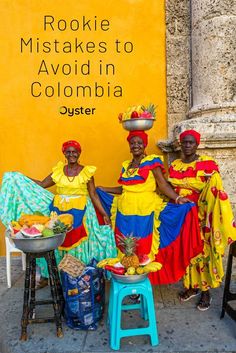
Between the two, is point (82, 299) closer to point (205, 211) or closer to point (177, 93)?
point (205, 211)

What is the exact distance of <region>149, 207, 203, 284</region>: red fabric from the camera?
3246 millimetres

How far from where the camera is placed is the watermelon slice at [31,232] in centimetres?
267

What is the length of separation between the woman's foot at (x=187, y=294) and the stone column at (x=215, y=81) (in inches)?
44.9

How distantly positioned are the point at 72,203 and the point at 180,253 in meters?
1.24

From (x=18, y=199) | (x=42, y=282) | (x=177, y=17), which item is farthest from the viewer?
(x=177, y=17)

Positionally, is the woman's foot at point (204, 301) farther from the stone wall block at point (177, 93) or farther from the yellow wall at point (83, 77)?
the stone wall block at point (177, 93)

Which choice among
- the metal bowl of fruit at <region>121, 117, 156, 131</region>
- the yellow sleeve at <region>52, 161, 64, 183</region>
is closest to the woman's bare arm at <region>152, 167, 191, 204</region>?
the metal bowl of fruit at <region>121, 117, 156, 131</region>

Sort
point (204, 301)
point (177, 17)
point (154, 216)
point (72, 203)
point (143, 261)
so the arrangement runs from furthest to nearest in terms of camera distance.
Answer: point (177, 17)
point (72, 203)
point (154, 216)
point (204, 301)
point (143, 261)

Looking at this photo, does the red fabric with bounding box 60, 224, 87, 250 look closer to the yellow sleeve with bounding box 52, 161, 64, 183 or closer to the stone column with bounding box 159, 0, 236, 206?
the yellow sleeve with bounding box 52, 161, 64, 183

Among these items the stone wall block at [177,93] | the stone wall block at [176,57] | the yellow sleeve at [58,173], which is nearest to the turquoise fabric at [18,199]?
the yellow sleeve at [58,173]

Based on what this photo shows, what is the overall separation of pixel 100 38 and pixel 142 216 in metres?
2.85

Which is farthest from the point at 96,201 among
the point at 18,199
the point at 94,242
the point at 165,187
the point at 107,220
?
the point at 18,199

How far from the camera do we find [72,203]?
357cm

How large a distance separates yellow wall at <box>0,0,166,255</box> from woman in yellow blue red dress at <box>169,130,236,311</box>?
1465 millimetres
